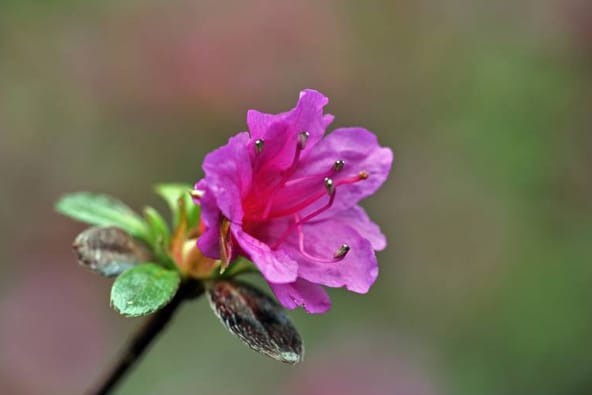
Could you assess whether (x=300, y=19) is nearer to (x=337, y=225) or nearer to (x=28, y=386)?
(x=28, y=386)

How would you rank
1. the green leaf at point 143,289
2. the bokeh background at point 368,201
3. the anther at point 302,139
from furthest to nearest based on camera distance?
the bokeh background at point 368,201 → the anther at point 302,139 → the green leaf at point 143,289

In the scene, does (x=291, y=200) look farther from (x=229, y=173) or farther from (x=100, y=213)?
(x=100, y=213)

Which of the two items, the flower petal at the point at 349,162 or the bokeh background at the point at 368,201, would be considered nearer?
the flower petal at the point at 349,162

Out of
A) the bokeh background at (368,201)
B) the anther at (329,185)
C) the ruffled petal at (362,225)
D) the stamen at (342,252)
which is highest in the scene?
the anther at (329,185)

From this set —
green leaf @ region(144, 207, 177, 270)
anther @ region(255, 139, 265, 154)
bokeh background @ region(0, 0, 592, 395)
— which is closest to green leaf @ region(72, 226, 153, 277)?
green leaf @ region(144, 207, 177, 270)

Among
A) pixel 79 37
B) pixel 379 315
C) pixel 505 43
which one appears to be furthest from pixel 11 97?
pixel 505 43

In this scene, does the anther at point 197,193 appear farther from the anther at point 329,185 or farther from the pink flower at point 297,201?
the anther at point 329,185

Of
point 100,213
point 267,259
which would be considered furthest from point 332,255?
point 100,213

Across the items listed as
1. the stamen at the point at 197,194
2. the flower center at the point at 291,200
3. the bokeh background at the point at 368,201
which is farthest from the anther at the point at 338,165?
the bokeh background at the point at 368,201
